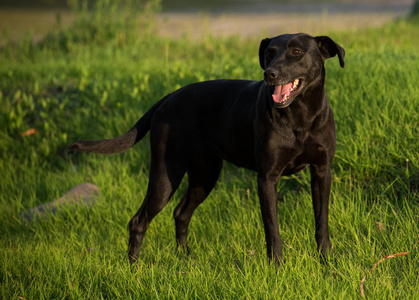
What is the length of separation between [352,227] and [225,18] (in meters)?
12.1

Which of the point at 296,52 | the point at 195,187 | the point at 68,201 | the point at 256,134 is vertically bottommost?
the point at 68,201

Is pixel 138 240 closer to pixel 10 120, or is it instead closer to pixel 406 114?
pixel 406 114

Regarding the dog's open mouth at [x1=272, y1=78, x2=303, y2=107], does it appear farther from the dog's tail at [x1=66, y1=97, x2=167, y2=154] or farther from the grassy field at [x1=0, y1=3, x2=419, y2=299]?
the dog's tail at [x1=66, y1=97, x2=167, y2=154]

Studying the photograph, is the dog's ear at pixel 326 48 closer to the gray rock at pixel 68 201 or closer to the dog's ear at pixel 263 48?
the dog's ear at pixel 263 48

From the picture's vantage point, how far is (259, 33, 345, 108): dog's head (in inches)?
146

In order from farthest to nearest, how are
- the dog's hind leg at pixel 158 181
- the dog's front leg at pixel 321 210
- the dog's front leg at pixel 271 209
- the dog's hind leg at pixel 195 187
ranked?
1. the dog's hind leg at pixel 195 187
2. the dog's hind leg at pixel 158 181
3. the dog's front leg at pixel 321 210
4. the dog's front leg at pixel 271 209

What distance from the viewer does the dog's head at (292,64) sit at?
3.72 m

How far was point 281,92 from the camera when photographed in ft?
12.5

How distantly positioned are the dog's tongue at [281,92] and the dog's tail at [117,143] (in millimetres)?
1223

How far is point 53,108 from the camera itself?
796 cm

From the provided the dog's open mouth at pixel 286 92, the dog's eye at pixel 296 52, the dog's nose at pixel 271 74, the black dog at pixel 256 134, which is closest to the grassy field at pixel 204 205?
the black dog at pixel 256 134

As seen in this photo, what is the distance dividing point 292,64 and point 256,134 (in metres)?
0.55

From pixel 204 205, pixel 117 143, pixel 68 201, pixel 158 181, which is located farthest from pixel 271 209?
pixel 68 201

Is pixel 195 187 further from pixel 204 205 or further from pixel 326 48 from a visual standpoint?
pixel 326 48
